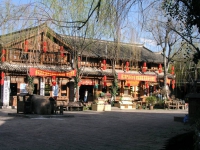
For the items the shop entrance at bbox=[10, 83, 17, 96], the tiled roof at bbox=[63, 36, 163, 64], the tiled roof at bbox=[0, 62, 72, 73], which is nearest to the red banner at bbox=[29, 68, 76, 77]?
the tiled roof at bbox=[0, 62, 72, 73]

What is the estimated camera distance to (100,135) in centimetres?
939

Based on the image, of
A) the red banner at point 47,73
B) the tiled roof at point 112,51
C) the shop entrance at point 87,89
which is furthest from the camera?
the shop entrance at point 87,89

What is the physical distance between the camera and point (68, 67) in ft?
91.7

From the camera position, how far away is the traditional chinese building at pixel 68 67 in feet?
79.4

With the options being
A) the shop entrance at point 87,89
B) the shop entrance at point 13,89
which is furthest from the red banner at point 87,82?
the shop entrance at point 13,89

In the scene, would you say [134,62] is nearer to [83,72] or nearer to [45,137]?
[83,72]

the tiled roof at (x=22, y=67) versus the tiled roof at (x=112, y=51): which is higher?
the tiled roof at (x=112, y=51)

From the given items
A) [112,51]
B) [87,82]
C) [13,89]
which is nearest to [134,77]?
[112,51]

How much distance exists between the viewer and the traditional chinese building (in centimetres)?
2419

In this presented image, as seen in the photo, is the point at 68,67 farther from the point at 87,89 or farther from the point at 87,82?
the point at 87,89

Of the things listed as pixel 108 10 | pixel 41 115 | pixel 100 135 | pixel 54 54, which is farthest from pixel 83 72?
pixel 108 10

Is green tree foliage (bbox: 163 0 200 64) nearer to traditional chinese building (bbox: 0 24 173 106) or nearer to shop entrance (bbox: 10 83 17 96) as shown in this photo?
traditional chinese building (bbox: 0 24 173 106)

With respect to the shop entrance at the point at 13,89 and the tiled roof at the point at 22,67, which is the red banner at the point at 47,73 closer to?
the tiled roof at the point at 22,67

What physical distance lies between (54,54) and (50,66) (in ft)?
3.57
